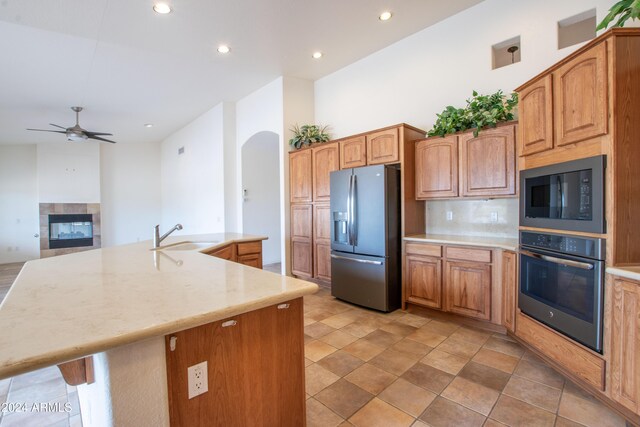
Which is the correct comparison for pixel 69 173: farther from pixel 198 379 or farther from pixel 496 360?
pixel 496 360

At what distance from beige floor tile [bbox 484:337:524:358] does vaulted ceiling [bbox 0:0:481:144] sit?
3441 mm

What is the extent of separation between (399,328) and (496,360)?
0.88 m

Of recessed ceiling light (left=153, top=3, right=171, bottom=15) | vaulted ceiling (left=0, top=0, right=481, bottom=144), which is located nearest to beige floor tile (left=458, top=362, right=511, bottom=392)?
vaulted ceiling (left=0, top=0, right=481, bottom=144)

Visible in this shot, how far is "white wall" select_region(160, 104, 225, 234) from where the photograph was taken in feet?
19.7

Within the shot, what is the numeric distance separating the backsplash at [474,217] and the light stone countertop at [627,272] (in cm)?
139

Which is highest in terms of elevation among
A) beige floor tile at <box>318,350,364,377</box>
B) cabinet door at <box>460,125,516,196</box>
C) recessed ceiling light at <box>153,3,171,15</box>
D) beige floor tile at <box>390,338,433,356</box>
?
recessed ceiling light at <box>153,3,171,15</box>

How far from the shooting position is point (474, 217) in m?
3.39

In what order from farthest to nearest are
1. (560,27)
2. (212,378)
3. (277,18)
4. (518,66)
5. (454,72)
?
(454,72)
(277,18)
(518,66)
(560,27)
(212,378)

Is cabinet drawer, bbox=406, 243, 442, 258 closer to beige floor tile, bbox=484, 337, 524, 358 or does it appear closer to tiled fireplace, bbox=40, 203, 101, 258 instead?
beige floor tile, bbox=484, 337, 524, 358

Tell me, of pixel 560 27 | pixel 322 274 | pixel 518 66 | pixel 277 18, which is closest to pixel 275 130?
pixel 277 18

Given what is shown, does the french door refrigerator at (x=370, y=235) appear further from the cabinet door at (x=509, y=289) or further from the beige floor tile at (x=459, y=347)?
the cabinet door at (x=509, y=289)

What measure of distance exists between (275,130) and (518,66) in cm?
339

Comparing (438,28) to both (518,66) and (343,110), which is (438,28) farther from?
(343,110)

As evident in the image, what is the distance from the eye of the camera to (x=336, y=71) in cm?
482
